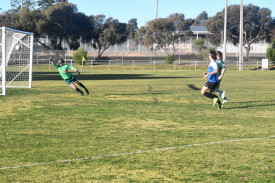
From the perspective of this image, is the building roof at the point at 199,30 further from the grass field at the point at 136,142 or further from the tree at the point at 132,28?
the grass field at the point at 136,142

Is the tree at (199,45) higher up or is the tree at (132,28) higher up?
the tree at (132,28)

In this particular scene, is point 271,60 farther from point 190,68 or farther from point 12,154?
point 12,154

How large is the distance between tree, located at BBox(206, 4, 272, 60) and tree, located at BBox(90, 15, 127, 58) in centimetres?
1650

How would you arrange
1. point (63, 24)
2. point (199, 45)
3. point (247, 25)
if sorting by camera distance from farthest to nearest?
point (247, 25) < point (63, 24) < point (199, 45)

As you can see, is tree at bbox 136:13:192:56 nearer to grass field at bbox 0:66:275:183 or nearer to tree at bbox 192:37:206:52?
tree at bbox 192:37:206:52

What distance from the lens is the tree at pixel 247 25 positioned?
78688 mm

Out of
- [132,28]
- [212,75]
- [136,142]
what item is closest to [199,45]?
[132,28]

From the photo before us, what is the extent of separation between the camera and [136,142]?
9164 mm

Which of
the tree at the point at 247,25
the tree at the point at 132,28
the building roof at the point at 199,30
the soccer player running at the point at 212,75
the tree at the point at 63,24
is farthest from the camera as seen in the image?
the building roof at the point at 199,30

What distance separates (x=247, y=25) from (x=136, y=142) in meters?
72.1

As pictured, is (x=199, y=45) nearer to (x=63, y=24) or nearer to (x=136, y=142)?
(x=63, y=24)

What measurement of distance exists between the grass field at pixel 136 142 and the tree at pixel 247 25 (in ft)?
214

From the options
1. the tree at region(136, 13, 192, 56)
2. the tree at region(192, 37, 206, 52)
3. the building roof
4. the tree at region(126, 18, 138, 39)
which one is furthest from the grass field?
the building roof

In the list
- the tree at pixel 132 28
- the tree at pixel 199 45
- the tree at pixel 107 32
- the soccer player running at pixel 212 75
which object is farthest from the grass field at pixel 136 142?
the tree at pixel 132 28
